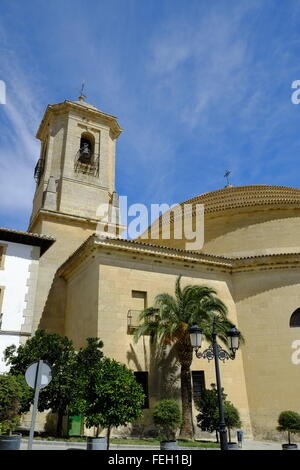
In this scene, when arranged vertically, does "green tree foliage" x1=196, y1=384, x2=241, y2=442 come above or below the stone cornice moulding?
below

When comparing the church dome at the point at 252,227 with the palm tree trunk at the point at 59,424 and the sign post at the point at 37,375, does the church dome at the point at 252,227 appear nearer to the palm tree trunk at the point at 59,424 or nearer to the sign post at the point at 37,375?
the palm tree trunk at the point at 59,424

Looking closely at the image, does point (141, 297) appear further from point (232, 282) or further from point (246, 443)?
point (246, 443)

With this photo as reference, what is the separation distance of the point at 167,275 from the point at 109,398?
26.6 feet

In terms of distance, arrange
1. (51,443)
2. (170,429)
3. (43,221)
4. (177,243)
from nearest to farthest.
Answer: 1. (51,443)
2. (170,429)
3. (43,221)
4. (177,243)

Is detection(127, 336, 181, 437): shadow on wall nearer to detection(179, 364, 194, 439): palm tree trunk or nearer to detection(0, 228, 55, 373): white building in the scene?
detection(179, 364, 194, 439): palm tree trunk

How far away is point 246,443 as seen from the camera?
15195 mm

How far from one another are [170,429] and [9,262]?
8.83m

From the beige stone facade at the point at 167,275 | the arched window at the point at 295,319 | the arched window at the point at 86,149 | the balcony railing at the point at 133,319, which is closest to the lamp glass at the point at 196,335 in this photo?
the beige stone facade at the point at 167,275

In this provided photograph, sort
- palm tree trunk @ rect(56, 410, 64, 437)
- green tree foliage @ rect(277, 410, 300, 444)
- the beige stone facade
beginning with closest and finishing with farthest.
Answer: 1. palm tree trunk @ rect(56, 410, 64, 437)
2. green tree foliage @ rect(277, 410, 300, 444)
3. the beige stone facade

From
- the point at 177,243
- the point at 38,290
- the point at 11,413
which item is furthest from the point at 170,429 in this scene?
the point at 177,243

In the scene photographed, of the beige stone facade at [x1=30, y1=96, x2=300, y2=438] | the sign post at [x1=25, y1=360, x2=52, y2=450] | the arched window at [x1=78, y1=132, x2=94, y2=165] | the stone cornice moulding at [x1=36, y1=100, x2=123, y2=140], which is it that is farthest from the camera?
the stone cornice moulding at [x1=36, y1=100, x2=123, y2=140]

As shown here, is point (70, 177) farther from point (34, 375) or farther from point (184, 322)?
point (34, 375)

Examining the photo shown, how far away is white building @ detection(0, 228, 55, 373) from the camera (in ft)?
49.0

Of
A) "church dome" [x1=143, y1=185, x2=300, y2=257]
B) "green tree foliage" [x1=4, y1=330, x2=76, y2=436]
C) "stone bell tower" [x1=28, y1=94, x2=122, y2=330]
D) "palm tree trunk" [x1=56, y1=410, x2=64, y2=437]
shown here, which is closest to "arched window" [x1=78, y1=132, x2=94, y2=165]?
"stone bell tower" [x1=28, y1=94, x2=122, y2=330]
